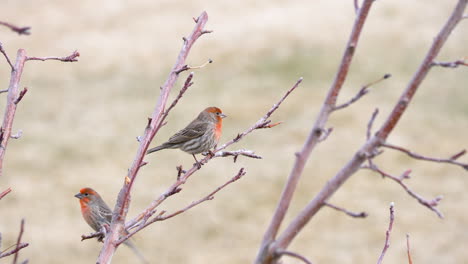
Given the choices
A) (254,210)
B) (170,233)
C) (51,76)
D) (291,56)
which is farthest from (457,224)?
(51,76)

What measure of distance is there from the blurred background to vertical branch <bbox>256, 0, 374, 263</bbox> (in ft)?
49.6

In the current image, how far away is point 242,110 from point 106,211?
1306cm

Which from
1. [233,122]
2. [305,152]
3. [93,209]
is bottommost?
[233,122]

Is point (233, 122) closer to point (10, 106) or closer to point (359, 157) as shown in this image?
point (10, 106)

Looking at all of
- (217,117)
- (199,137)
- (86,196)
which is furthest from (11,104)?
(86,196)

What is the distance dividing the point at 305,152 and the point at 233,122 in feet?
65.1

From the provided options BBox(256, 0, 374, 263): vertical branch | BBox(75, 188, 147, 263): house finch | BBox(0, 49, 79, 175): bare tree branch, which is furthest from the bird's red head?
BBox(256, 0, 374, 263): vertical branch

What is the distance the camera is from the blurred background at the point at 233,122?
17.8 m

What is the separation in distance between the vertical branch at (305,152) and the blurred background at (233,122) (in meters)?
15.1

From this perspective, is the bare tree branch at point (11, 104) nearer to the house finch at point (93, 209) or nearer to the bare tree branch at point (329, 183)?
the bare tree branch at point (329, 183)

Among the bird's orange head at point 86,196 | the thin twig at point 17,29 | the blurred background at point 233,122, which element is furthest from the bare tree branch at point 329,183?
the blurred background at point 233,122

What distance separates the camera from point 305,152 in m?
1.98

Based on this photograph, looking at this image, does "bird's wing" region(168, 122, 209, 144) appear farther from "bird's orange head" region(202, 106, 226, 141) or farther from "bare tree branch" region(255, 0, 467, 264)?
"bare tree branch" region(255, 0, 467, 264)

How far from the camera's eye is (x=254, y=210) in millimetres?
18531
